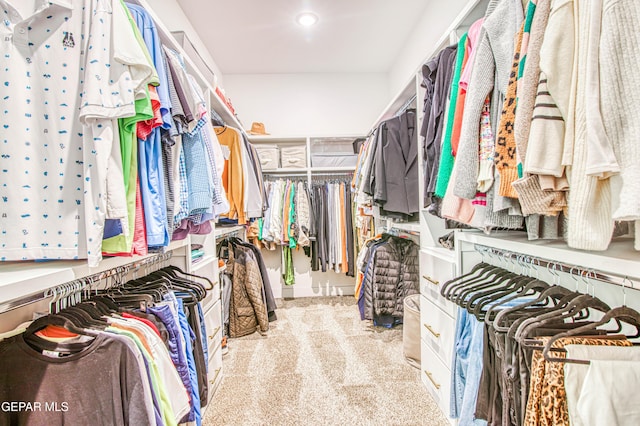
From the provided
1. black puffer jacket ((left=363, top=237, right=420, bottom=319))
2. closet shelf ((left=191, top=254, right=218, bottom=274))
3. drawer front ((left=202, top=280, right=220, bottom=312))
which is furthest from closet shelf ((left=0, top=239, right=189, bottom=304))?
black puffer jacket ((left=363, top=237, right=420, bottom=319))

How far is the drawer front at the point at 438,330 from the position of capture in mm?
1399

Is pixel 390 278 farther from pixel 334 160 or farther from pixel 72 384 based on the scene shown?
pixel 72 384

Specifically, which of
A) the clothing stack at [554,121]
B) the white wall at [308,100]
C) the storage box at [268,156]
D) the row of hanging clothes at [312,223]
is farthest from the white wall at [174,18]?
the clothing stack at [554,121]

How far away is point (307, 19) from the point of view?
2.51 m

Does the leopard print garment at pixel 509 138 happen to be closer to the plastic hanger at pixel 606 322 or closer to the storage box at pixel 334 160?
the plastic hanger at pixel 606 322

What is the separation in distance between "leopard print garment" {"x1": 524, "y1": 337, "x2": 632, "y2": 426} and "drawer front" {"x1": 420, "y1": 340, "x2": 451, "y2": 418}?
75 centimetres

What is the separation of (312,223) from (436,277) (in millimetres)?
1814

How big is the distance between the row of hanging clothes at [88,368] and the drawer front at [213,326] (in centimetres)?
75

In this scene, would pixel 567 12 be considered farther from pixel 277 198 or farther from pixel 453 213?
pixel 277 198

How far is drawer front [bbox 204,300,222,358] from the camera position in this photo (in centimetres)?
168

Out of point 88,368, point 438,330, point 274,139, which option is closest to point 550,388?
point 438,330

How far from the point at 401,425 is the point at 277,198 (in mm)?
2246

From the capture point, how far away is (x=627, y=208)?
522 mm

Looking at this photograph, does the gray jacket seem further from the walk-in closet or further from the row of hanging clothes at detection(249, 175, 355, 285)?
the row of hanging clothes at detection(249, 175, 355, 285)
